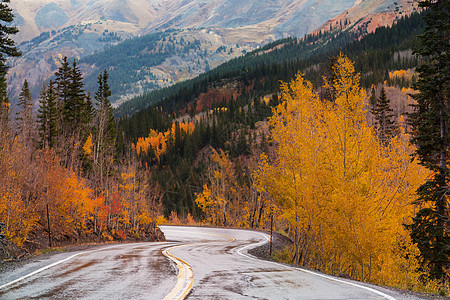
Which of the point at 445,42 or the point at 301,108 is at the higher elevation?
the point at 445,42

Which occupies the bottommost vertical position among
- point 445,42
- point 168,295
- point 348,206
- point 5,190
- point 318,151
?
point 168,295

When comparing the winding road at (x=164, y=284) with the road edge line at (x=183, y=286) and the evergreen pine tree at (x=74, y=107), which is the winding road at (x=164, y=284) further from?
the evergreen pine tree at (x=74, y=107)

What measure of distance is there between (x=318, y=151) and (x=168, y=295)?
507 inches

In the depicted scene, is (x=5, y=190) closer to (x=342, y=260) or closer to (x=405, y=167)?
(x=342, y=260)

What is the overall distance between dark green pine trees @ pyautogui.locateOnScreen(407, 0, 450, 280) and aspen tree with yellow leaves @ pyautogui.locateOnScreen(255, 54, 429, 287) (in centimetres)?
121

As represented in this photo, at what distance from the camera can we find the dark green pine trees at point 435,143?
52.6ft

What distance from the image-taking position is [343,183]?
1566 centimetres

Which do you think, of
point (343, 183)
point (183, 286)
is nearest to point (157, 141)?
point (343, 183)

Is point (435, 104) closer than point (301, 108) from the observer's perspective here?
Yes

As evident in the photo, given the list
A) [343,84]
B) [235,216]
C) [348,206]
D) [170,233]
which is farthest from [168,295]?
[235,216]

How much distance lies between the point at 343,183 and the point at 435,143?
17.0 feet

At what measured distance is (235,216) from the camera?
56969 mm

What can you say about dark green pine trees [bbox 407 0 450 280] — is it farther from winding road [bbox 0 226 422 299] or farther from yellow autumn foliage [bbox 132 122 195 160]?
yellow autumn foliage [bbox 132 122 195 160]

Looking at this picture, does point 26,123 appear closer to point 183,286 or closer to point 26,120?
point 26,120
